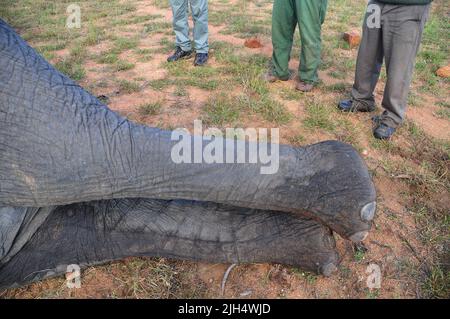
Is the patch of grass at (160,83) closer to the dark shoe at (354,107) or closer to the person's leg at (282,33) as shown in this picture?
the person's leg at (282,33)

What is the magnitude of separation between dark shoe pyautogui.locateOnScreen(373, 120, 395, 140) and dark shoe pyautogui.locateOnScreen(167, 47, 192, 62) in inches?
85.6

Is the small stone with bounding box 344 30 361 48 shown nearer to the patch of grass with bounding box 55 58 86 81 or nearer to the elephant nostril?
the patch of grass with bounding box 55 58 86 81

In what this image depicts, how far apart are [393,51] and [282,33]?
1.10 metres

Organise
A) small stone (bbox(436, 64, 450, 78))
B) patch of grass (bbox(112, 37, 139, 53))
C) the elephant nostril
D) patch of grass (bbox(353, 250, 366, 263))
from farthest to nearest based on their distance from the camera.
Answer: patch of grass (bbox(112, 37, 139, 53)) → small stone (bbox(436, 64, 450, 78)) → patch of grass (bbox(353, 250, 366, 263)) → the elephant nostril

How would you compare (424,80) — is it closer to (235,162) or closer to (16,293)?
(235,162)

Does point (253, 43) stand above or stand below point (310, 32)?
below

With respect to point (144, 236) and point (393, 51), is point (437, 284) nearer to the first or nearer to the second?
point (144, 236)

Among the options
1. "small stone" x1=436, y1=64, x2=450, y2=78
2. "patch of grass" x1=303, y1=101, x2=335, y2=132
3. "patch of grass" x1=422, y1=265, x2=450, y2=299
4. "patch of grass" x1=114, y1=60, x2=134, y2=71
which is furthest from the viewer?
"patch of grass" x1=114, y1=60, x2=134, y2=71

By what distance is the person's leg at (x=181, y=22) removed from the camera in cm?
408

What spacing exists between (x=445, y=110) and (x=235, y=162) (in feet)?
7.90

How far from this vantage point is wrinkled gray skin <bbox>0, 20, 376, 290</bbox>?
1.37 m

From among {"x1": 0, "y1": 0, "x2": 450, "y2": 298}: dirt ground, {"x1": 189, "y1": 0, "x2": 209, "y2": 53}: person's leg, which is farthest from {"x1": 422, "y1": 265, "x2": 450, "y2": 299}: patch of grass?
{"x1": 189, "y1": 0, "x2": 209, "y2": 53}: person's leg

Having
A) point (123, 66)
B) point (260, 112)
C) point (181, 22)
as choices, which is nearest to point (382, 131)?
point (260, 112)

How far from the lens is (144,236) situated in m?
1.74
